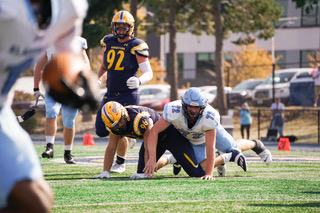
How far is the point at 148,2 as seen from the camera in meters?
24.8

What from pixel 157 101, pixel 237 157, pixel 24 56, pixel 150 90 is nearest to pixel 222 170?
pixel 237 157

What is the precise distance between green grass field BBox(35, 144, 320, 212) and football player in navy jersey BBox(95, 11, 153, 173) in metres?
0.62

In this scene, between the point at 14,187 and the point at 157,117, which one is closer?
the point at 14,187

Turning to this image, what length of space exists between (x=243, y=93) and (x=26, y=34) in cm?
2334

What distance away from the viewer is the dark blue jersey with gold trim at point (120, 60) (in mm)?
7457

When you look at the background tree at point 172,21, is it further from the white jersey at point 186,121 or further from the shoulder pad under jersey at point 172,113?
the shoulder pad under jersey at point 172,113

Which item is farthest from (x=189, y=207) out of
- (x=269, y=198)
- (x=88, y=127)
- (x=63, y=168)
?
(x=88, y=127)

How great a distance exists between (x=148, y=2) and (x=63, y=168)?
57.3 feet

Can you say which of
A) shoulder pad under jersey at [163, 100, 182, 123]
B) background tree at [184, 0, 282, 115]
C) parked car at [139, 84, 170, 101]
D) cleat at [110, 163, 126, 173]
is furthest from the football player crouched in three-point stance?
parked car at [139, 84, 170, 101]

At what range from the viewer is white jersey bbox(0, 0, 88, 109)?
8.82ft

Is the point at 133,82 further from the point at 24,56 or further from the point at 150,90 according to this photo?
the point at 150,90

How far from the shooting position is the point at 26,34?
275 cm

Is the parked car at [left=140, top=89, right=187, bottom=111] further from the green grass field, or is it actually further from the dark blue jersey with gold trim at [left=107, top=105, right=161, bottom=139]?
the dark blue jersey with gold trim at [left=107, top=105, right=161, bottom=139]

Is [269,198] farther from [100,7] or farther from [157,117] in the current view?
[100,7]
